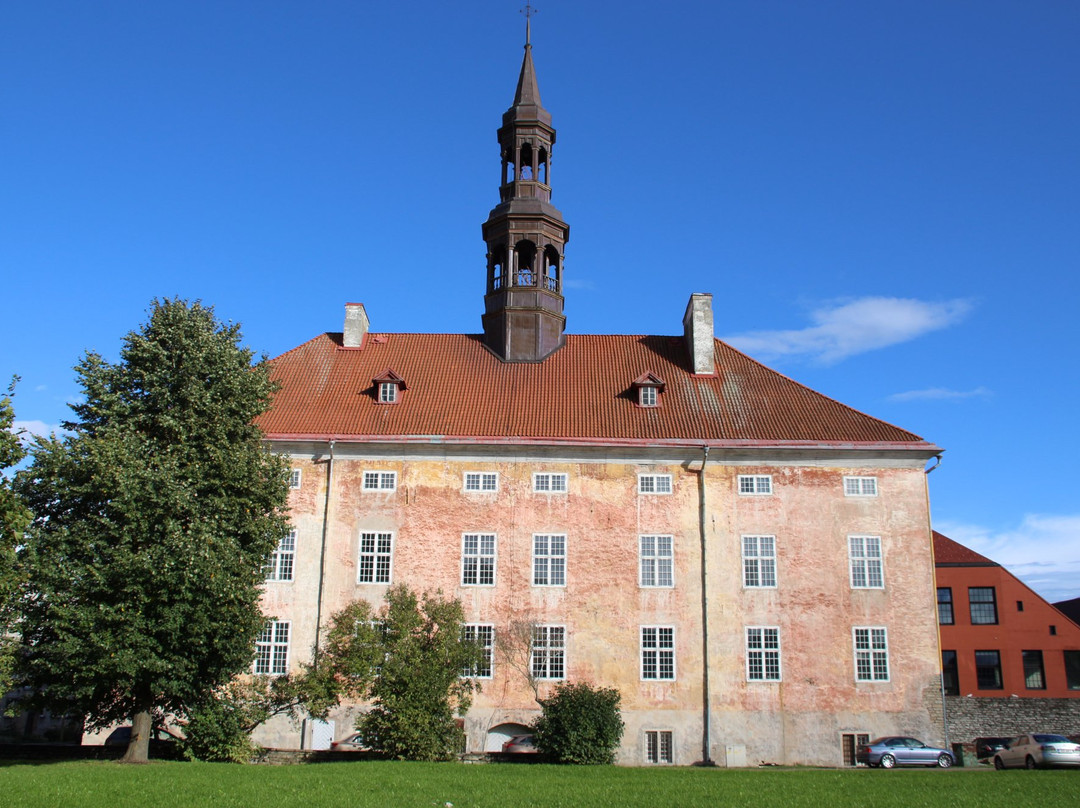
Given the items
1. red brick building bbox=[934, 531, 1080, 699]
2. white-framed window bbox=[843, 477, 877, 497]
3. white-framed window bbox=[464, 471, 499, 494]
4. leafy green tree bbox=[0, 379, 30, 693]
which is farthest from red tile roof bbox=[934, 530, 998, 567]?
leafy green tree bbox=[0, 379, 30, 693]

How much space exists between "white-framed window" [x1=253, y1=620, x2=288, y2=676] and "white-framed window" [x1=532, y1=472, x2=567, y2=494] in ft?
34.1

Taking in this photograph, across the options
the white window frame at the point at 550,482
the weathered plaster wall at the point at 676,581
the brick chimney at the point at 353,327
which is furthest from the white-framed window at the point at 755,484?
the brick chimney at the point at 353,327

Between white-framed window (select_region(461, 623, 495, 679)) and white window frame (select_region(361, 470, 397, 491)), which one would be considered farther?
white window frame (select_region(361, 470, 397, 491))

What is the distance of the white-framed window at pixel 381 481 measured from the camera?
35844 mm

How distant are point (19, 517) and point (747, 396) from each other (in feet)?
85.9

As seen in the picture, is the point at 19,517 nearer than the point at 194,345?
Yes

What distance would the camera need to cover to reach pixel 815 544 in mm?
35281

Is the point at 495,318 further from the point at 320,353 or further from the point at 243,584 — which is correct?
the point at 243,584

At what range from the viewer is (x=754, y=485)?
35906mm

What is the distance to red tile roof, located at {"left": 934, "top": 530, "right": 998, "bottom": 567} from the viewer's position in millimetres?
51000

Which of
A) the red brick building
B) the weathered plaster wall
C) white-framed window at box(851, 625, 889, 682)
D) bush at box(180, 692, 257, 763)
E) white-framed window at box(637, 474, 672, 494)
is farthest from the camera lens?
the red brick building

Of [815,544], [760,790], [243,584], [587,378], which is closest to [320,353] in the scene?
[587,378]

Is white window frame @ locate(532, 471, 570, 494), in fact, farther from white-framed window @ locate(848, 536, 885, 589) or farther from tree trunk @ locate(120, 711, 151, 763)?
tree trunk @ locate(120, 711, 151, 763)

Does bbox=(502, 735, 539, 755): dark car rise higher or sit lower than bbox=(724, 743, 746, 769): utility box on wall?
higher
